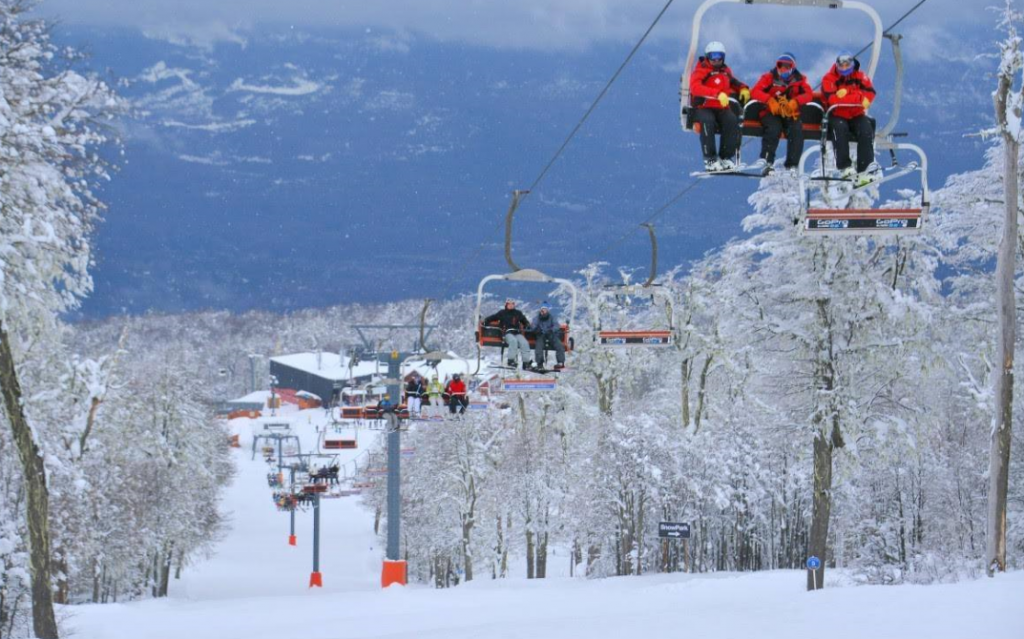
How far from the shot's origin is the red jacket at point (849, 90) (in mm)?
11992

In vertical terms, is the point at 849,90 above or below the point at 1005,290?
above

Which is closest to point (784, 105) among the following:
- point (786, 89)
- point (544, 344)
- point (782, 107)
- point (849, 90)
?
point (782, 107)

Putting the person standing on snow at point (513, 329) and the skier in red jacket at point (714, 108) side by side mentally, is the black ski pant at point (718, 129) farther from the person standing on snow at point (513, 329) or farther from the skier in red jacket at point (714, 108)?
the person standing on snow at point (513, 329)

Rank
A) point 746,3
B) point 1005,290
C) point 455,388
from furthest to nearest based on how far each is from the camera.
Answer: point 455,388
point 1005,290
point 746,3

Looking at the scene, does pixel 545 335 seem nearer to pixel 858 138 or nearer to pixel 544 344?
pixel 544 344

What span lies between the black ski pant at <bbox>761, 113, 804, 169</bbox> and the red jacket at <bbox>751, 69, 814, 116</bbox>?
0.55 ft

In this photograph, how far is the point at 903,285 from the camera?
26.5 m

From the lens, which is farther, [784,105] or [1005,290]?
[1005,290]

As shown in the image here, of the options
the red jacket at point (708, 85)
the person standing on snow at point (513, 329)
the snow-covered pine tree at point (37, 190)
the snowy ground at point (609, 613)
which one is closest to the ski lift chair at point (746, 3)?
the red jacket at point (708, 85)

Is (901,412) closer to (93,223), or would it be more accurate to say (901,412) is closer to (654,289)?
(654,289)

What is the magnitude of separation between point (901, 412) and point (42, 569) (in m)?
20.1

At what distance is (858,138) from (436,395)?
1945 cm

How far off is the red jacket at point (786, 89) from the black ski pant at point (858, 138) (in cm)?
44

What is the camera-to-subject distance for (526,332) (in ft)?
75.1
